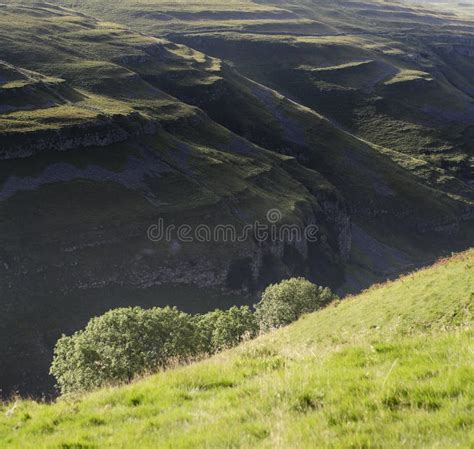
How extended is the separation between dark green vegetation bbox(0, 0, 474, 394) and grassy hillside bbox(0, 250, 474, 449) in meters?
60.9

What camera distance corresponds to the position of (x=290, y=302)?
210 ft

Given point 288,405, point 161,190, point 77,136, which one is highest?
point 288,405

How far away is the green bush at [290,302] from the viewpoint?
203 feet

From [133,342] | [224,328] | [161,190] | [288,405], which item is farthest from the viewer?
[161,190]

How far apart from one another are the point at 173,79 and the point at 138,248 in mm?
104686

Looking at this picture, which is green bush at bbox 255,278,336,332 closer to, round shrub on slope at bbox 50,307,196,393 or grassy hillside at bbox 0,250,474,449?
round shrub on slope at bbox 50,307,196,393

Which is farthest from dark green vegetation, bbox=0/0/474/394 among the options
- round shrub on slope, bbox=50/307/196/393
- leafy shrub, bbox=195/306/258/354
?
leafy shrub, bbox=195/306/258/354

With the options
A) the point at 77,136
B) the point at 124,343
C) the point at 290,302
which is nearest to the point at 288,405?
the point at 124,343

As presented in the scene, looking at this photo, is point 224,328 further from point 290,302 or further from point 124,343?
point 290,302

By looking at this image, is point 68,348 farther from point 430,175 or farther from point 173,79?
point 430,175

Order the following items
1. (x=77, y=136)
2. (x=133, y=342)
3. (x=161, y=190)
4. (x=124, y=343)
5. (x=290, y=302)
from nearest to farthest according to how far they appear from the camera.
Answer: (x=133, y=342) < (x=124, y=343) < (x=290, y=302) < (x=161, y=190) < (x=77, y=136)

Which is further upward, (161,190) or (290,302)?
(290,302)

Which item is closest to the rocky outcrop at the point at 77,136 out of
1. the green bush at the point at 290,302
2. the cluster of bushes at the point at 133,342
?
the cluster of bushes at the point at 133,342

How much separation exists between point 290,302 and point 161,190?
1955 inches
